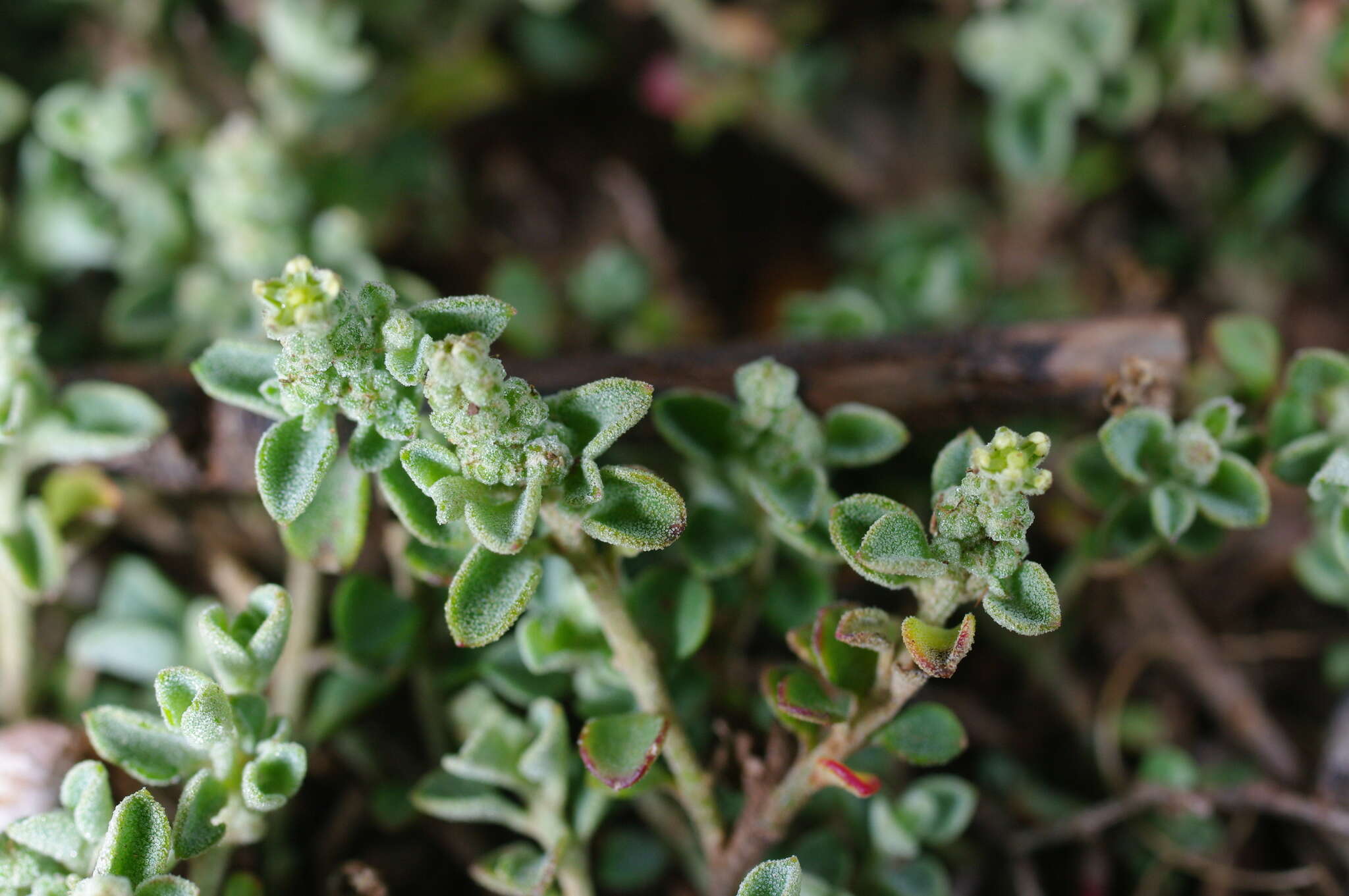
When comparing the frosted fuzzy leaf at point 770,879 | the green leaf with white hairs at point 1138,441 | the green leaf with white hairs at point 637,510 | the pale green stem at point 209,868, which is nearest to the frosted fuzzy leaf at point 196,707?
the pale green stem at point 209,868

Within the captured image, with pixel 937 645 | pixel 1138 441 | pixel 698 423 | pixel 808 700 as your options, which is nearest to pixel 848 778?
pixel 808 700

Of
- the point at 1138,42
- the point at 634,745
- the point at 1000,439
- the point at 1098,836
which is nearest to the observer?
the point at 1000,439

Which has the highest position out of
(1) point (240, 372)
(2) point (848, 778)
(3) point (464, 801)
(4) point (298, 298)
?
(4) point (298, 298)

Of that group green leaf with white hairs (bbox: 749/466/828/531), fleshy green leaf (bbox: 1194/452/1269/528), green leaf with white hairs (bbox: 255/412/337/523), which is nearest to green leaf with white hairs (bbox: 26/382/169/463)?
green leaf with white hairs (bbox: 255/412/337/523)

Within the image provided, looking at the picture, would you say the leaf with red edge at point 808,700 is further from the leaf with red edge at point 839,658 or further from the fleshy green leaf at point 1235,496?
the fleshy green leaf at point 1235,496

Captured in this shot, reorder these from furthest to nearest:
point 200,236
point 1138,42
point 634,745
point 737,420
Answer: point 1138,42, point 200,236, point 737,420, point 634,745

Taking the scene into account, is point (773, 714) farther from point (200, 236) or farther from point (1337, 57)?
point (1337, 57)

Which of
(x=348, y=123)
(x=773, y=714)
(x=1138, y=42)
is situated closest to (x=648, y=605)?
(x=773, y=714)

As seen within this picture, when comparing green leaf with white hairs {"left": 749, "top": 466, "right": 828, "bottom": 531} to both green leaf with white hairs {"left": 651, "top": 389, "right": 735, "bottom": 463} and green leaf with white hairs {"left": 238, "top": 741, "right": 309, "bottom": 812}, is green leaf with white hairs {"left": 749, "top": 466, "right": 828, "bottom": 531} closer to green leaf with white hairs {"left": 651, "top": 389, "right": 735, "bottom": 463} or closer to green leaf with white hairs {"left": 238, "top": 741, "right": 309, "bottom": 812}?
green leaf with white hairs {"left": 651, "top": 389, "right": 735, "bottom": 463}

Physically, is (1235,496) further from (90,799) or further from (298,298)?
(90,799)
